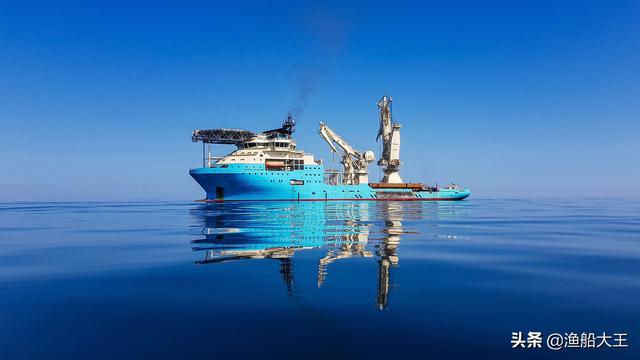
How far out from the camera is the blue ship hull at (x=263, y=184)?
60.4 metres

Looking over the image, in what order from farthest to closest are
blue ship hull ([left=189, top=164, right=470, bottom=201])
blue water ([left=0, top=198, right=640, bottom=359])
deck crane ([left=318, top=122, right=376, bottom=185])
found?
deck crane ([left=318, top=122, right=376, bottom=185]), blue ship hull ([left=189, top=164, right=470, bottom=201]), blue water ([left=0, top=198, right=640, bottom=359])

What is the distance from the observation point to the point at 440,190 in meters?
80.6

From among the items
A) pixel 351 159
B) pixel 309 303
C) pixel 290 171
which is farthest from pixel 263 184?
pixel 309 303

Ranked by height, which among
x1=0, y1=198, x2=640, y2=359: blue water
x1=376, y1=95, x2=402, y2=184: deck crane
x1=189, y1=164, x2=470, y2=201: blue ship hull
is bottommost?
x1=0, y1=198, x2=640, y2=359: blue water

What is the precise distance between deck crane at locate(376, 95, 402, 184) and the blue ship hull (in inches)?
501

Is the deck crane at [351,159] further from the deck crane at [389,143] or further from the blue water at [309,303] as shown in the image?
the blue water at [309,303]

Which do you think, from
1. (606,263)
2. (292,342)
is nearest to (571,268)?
(606,263)

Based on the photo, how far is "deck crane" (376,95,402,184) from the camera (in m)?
76.4

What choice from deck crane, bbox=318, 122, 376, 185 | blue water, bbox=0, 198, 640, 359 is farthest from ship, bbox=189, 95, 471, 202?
blue water, bbox=0, 198, 640, 359

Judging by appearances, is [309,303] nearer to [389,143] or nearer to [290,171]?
[290,171]

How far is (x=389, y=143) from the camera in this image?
252ft

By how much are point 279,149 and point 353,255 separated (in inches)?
2233

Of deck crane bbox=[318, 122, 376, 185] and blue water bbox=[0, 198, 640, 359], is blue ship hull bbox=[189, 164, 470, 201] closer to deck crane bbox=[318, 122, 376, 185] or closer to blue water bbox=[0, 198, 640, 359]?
deck crane bbox=[318, 122, 376, 185]

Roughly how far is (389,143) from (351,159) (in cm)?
910
